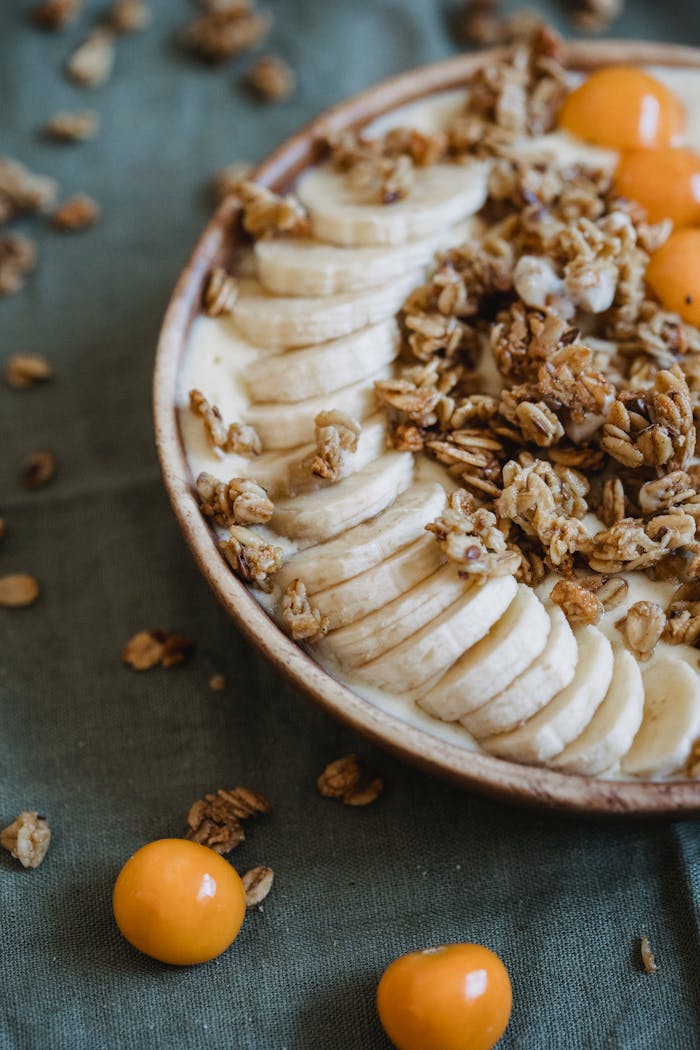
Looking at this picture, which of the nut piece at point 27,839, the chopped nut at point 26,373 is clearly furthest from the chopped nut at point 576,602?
the chopped nut at point 26,373

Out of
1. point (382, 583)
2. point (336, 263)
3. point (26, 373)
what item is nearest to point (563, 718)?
point (382, 583)

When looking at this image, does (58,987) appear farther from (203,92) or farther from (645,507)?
(203,92)

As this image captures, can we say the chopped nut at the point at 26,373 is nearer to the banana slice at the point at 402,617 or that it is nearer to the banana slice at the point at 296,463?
the banana slice at the point at 296,463

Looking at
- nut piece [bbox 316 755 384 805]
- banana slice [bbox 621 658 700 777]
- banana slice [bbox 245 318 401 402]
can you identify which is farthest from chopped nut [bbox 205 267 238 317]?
banana slice [bbox 621 658 700 777]

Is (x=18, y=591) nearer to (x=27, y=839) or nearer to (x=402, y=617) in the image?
(x=27, y=839)

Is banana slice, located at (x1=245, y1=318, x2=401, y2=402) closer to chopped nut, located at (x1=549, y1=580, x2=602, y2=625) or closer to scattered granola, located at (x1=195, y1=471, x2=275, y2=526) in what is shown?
scattered granola, located at (x1=195, y1=471, x2=275, y2=526)

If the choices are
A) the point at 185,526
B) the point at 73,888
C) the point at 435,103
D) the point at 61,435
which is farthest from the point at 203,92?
the point at 73,888
